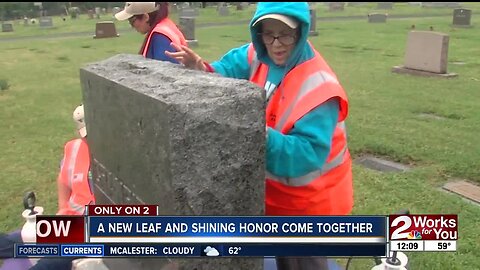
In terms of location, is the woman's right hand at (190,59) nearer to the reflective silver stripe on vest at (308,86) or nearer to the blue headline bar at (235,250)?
the reflective silver stripe on vest at (308,86)

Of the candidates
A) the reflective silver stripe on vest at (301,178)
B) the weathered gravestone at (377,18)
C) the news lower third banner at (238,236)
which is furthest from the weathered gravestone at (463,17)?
the news lower third banner at (238,236)

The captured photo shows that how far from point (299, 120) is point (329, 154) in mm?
249

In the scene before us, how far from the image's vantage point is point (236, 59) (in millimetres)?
2506

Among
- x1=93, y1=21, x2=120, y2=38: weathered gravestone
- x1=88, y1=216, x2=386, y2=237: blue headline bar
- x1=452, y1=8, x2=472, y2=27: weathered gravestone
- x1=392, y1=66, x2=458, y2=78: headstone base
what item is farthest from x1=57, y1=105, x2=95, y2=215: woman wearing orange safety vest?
x1=452, y1=8, x2=472, y2=27: weathered gravestone

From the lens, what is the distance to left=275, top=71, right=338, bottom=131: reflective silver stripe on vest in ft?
6.60

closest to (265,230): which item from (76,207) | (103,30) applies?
(76,207)

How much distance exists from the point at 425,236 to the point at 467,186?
2.87m

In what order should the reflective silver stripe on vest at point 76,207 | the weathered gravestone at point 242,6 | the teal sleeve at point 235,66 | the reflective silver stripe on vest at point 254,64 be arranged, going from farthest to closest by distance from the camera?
1. the weathered gravestone at point 242,6
2. the reflective silver stripe on vest at point 76,207
3. the teal sleeve at point 235,66
4. the reflective silver stripe on vest at point 254,64

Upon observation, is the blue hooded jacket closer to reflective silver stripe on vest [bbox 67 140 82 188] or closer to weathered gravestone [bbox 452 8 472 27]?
reflective silver stripe on vest [bbox 67 140 82 188]

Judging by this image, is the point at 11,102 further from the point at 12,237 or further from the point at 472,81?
the point at 472,81

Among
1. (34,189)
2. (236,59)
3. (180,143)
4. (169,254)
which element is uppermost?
(236,59)

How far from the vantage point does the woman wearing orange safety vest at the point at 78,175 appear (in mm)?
3084

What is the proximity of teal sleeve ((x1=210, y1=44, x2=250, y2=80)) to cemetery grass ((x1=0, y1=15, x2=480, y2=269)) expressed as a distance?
1687 mm

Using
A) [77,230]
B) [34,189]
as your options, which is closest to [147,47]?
[77,230]
